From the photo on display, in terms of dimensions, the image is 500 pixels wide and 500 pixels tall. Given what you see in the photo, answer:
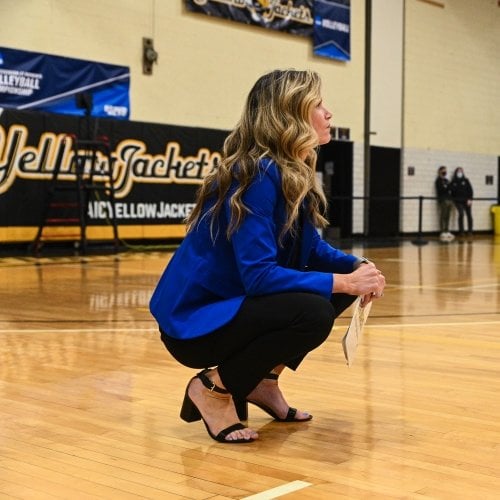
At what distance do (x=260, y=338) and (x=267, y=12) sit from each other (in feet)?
44.1

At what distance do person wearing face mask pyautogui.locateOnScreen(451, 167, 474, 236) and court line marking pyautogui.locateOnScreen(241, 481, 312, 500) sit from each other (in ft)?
57.4

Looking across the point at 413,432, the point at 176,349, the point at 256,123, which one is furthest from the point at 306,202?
the point at 413,432

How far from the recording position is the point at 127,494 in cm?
216

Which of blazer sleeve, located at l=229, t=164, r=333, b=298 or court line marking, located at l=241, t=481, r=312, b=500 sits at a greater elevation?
blazer sleeve, located at l=229, t=164, r=333, b=298

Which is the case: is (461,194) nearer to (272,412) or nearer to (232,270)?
(272,412)

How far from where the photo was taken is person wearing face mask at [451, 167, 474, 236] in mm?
19281

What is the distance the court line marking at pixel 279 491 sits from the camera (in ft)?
6.97

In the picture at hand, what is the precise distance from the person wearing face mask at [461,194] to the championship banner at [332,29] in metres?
4.06

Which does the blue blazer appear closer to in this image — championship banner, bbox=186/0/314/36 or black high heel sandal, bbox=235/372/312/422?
black high heel sandal, bbox=235/372/312/422

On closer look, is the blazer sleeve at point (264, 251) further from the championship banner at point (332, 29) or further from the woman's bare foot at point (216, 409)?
the championship banner at point (332, 29)

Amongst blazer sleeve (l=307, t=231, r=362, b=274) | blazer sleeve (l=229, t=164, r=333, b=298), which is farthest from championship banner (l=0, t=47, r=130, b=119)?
blazer sleeve (l=229, t=164, r=333, b=298)

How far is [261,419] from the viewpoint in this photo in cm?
300

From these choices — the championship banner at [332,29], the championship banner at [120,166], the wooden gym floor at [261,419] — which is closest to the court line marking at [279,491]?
the wooden gym floor at [261,419]

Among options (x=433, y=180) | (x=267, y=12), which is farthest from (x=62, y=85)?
(x=433, y=180)
